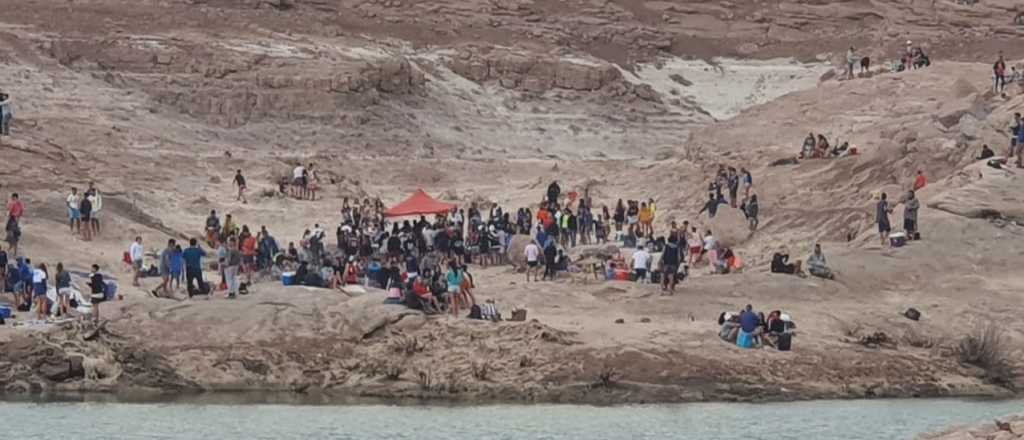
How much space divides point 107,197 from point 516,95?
78.5 feet

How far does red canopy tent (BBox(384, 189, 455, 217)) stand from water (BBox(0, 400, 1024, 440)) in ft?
55.5

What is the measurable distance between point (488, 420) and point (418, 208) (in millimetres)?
18763

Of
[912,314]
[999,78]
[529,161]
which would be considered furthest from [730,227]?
[529,161]

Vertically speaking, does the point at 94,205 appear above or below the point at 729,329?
above

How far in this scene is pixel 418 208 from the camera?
51.2 meters

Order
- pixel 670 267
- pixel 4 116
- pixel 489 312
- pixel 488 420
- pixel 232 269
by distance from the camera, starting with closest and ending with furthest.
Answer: pixel 488 420, pixel 489 312, pixel 232 269, pixel 670 267, pixel 4 116

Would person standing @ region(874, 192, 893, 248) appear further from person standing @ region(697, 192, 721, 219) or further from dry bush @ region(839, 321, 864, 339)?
person standing @ region(697, 192, 721, 219)

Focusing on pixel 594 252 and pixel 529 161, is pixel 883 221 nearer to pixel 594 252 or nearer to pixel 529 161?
pixel 594 252

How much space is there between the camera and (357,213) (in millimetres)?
49438

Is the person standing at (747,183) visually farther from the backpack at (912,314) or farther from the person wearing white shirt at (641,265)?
the backpack at (912,314)

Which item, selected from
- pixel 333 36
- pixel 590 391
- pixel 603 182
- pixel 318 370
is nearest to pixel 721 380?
pixel 590 391

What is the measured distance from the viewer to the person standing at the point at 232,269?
3738 cm

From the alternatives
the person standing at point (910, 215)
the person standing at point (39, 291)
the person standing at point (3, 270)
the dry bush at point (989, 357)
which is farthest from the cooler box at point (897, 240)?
the person standing at point (3, 270)

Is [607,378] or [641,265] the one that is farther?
[641,265]
